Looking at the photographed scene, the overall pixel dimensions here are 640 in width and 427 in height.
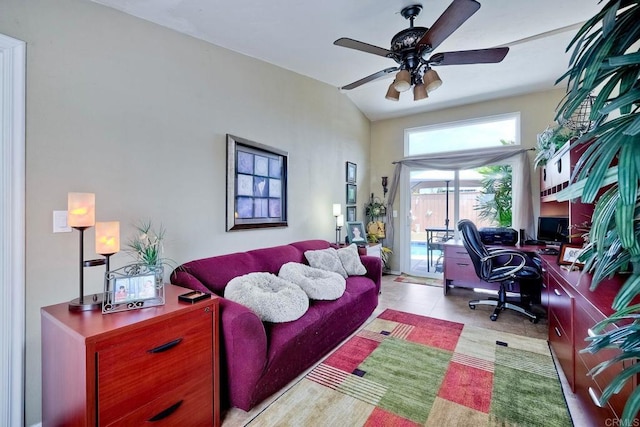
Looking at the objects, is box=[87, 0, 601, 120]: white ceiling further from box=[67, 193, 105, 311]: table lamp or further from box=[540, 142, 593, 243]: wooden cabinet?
box=[67, 193, 105, 311]: table lamp

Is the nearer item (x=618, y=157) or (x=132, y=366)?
(x=618, y=157)

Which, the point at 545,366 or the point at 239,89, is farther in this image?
the point at 239,89

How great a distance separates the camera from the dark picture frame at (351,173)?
4691 mm

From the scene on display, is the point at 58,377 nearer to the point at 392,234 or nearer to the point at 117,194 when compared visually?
the point at 117,194

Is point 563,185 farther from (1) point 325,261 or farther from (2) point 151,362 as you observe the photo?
(2) point 151,362

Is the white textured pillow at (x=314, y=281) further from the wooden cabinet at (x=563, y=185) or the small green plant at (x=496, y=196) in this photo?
the small green plant at (x=496, y=196)

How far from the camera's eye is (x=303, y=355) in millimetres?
2076

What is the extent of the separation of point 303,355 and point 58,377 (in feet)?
4.43

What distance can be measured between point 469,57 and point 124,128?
2.55 meters

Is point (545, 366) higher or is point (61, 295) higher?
point (61, 295)

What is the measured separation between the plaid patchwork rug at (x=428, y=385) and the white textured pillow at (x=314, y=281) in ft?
1.65

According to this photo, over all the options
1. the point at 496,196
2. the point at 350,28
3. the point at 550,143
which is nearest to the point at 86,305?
the point at 350,28

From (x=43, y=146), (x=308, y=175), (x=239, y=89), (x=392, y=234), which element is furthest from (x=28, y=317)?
(x=392, y=234)

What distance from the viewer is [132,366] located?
4.13ft
